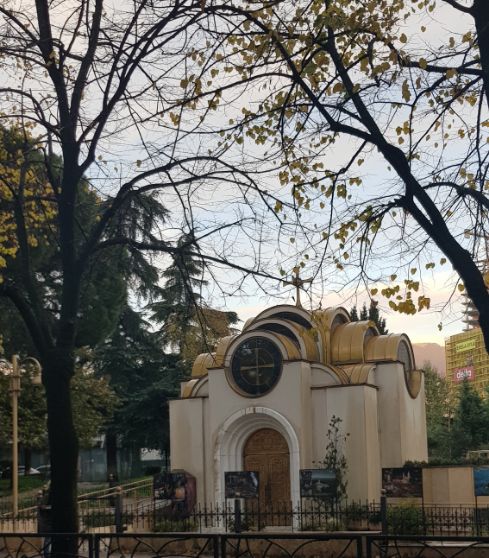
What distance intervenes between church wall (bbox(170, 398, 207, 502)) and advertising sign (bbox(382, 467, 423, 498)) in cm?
666

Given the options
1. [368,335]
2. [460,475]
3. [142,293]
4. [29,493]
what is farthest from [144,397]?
[142,293]

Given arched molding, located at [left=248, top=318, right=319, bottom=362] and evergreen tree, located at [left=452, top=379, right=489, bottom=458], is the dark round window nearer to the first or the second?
arched molding, located at [left=248, top=318, right=319, bottom=362]

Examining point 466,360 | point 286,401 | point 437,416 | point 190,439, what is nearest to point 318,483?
point 286,401

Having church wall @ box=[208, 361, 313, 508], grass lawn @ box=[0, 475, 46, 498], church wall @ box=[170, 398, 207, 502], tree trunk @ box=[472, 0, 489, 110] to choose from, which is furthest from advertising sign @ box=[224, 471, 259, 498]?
grass lawn @ box=[0, 475, 46, 498]

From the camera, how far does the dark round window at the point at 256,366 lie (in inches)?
997

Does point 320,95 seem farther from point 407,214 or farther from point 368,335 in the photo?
point 368,335

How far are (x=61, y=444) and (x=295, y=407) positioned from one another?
14993 millimetres

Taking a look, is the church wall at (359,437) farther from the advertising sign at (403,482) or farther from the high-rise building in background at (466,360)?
the high-rise building in background at (466,360)

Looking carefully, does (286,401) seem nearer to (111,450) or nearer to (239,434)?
(239,434)

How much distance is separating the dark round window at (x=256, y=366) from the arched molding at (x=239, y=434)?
65 centimetres

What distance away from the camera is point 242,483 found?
22.4 metres

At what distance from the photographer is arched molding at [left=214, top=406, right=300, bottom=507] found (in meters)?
25.1

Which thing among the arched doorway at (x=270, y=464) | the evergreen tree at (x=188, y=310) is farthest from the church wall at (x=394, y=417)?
the evergreen tree at (x=188, y=310)

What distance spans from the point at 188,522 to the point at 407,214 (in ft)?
49.9
